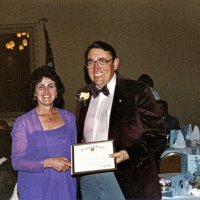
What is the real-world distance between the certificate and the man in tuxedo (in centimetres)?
4

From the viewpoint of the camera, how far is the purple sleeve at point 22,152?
2307 mm

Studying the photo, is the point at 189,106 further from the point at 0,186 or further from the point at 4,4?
the point at 0,186

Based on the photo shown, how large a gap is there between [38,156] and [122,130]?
20.0 inches

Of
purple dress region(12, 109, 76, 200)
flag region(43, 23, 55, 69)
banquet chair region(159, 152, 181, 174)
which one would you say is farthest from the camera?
flag region(43, 23, 55, 69)

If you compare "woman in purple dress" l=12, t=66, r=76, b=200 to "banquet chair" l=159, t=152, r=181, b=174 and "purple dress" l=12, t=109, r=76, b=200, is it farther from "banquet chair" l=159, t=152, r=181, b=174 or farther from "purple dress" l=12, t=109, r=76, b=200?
"banquet chair" l=159, t=152, r=181, b=174

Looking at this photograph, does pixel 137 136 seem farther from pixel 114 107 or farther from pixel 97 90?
pixel 97 90

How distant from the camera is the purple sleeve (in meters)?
2.31

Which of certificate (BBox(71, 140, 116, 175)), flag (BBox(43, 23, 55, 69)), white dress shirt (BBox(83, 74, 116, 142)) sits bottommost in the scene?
certificate (BBox(71, 140, 116, 175))

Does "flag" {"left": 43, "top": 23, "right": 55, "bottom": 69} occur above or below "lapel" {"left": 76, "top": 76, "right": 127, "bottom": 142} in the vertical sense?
above

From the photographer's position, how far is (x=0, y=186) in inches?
122

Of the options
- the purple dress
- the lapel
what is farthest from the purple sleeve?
the lapel

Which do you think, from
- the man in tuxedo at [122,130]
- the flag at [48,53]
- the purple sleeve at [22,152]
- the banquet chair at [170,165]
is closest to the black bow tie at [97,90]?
the man in tuxedo at [122,130]

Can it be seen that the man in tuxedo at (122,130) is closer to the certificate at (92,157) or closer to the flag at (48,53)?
the certificate at (92,157)

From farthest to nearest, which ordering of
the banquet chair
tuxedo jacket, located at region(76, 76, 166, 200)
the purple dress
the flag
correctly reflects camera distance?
the flag < the banquet chair < the purple dress < tuxedo jacket, located at region(76, 76, 166, 200)
